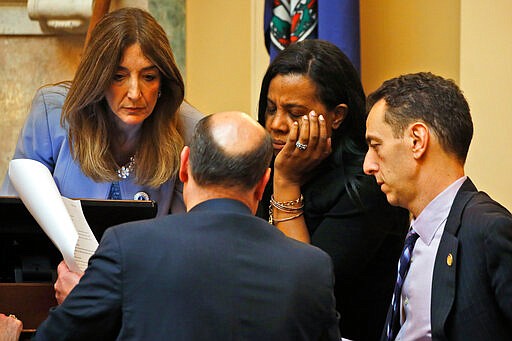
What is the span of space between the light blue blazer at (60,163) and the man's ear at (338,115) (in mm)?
496

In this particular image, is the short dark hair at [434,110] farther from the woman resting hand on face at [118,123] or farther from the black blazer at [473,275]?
the woman resting hand on face at [118,123]

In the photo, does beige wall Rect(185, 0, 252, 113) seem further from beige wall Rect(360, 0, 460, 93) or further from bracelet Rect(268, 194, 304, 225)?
bracelet Rect(268, 194, 304, 225)

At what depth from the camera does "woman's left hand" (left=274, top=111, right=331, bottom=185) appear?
9.69ft

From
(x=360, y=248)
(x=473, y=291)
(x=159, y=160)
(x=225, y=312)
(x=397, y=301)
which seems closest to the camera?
(x=225, y=312)

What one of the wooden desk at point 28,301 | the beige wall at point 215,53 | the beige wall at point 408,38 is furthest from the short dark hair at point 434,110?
the beige wall at point 215,53

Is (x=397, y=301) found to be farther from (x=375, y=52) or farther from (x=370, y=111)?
(x=375, y=52)

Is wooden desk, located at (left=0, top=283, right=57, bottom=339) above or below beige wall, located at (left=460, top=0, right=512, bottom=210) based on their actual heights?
below

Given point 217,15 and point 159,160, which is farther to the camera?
point 217,15

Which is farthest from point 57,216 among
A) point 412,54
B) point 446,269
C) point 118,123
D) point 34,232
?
point 412,54

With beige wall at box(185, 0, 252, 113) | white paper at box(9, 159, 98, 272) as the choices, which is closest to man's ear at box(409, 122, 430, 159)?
white paper at box(9, 159, 98, 272)

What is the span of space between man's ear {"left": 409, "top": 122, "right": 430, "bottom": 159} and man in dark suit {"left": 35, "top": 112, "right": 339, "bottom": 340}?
56 centimetres

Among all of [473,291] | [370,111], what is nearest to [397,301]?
[473,291]

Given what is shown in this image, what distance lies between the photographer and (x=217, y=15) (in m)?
4.94

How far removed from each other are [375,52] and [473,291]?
2291mm
